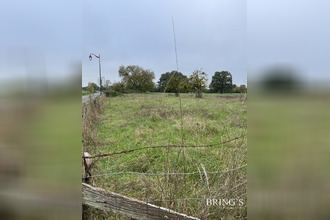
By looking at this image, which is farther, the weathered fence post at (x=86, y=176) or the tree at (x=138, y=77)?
the tree at (x=138, y=77)

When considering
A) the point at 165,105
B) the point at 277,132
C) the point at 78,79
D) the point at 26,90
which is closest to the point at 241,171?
the point at 277,132

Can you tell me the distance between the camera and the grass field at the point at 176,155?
4.29 ft

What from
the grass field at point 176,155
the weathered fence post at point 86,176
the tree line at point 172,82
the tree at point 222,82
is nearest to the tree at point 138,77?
the tree line at point 172,82

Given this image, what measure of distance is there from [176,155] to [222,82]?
1567 millimetres

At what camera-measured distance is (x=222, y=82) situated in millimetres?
1533

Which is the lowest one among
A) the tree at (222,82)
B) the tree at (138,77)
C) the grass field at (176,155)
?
the grass field at (176,155)

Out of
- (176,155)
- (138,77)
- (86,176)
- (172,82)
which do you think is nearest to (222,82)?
(172,82)

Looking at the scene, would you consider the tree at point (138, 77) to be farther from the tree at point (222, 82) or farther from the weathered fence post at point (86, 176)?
the weathered fence post at point (86, 176)

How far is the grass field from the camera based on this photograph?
131cm

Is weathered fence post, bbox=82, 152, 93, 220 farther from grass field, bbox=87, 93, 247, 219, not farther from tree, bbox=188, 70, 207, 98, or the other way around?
tree, bbox=188, 70, 207, 98

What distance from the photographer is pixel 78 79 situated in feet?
2.34

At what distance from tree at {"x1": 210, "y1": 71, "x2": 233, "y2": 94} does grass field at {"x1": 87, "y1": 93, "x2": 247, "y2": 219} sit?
14 cm

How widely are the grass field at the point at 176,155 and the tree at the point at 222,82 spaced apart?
0.14 meters

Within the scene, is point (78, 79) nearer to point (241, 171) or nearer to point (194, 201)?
point (194, 201)
